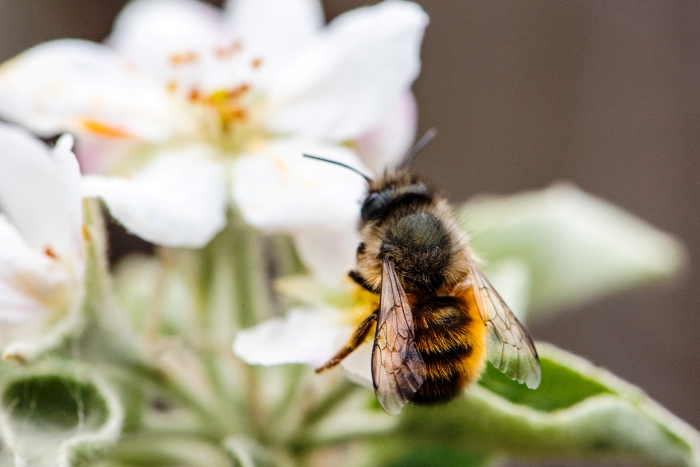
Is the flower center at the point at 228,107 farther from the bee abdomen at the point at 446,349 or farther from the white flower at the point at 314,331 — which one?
the bee abdomen at the point at 446,349

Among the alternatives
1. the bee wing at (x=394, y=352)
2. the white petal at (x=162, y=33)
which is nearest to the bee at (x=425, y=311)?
the bee wing at (x=394, y=352)

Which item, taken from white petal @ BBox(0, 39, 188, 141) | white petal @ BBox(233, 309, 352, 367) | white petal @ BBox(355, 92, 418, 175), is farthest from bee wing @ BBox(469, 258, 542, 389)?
white petal @ BBox(0, 39, 188, 141)

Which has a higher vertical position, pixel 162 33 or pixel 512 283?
pixel 162 33

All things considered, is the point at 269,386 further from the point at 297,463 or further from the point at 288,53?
the point at 288,53

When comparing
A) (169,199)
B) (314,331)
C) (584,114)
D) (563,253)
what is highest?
(169,199)

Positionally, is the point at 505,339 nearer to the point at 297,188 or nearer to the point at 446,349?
the point at 446,349

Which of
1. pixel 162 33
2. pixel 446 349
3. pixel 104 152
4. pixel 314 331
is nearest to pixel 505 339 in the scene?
pixel 446 349

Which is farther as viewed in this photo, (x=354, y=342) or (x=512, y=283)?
(x=512, y=283)

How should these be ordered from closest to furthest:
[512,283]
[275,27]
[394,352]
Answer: [394,352]
[512,283]
[275,27]
